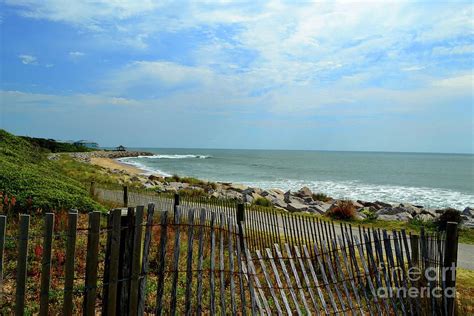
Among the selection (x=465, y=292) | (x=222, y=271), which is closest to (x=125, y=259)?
(x=222, y=271)

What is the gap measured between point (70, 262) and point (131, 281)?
655 mm

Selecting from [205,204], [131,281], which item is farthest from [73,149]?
[131,281]

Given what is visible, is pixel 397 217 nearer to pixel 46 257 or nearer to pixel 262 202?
pixel 262 202

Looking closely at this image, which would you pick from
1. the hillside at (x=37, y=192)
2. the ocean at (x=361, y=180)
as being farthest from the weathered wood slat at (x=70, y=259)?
the ocean at (x=361, y=180)

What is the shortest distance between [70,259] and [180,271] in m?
1.20

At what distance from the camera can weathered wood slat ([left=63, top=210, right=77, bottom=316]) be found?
325 cm

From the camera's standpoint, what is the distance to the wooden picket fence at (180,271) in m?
3.37

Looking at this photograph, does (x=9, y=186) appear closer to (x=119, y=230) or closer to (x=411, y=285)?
(x=119, y=230)

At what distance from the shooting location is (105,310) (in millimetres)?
3602

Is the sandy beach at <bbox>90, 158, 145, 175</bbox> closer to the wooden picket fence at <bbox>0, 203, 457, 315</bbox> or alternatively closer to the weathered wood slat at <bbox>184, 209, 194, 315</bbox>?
the wooden picket fence at <bbox>0, 203, 457, 315</bbox>

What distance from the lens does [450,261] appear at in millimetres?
5496

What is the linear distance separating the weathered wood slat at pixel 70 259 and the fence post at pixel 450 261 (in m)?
4.97

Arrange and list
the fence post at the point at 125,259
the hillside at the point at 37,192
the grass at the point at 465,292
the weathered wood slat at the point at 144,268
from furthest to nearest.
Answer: the hillside at the point at 37,192
the grass at the point at 465,292
the weathered wood slat at the point at 144,268
the fence post at the point at 125,259

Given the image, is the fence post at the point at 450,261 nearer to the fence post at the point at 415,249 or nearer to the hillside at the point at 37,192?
the fence post at the point at 415,249
